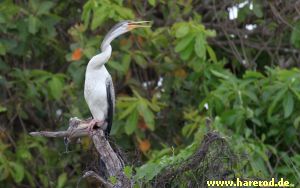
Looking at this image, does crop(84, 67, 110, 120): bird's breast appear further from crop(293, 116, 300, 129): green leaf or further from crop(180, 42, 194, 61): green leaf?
crop(293, 116, 300, 129): green leaf

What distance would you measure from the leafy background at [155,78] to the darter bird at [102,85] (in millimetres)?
834

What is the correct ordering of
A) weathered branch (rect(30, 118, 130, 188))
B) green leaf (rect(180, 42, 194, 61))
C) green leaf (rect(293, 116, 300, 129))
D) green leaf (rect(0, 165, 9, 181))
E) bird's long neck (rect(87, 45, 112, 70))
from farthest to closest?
green leaf (rect(0, 165, 9, 181)) < green leaf (rect(180, 42, 194, 61)) < green leaf (rect(293, 116, 300, 129)) < bird's long neck (rect(87, 45, 112, 70)) < weathered branch (rect(30, 118, 130, 188))

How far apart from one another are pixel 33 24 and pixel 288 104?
1.93m

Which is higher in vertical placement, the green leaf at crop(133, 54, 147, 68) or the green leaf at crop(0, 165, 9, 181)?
the green leaf at crop(133, 54, 147, 68)

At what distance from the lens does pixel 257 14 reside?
23.1 ft

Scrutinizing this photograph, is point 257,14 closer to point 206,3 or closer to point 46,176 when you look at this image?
point 206,3

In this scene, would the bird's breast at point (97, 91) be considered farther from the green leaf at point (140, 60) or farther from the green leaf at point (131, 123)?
the green leaf at point (140, 60)

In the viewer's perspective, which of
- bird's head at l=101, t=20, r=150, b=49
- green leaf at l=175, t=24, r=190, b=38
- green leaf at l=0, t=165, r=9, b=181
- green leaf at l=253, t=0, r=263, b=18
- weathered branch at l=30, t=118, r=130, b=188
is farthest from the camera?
green leaf at l=253, t=0, r=263, b=18

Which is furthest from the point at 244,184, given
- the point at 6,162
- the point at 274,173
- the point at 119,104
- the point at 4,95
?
the point at 4,95

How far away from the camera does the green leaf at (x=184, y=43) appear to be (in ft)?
22.1

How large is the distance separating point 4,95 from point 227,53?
5.82ft

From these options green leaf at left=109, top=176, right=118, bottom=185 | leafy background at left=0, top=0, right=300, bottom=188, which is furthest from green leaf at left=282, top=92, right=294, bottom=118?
green leaf at left=109, top=176, right=118, bottom=185

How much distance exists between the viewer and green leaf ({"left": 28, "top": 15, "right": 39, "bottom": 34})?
6.94m

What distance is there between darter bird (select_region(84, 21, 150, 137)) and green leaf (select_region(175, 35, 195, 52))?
3.48ft
